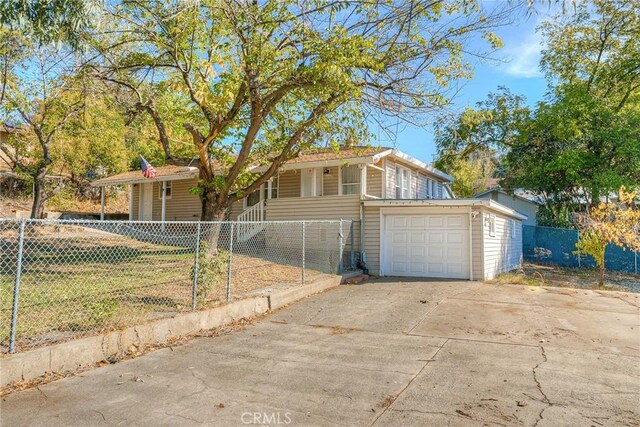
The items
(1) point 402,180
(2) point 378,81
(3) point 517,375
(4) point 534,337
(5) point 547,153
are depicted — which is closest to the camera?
(3) point 517,375

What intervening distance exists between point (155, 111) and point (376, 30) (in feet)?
20.4

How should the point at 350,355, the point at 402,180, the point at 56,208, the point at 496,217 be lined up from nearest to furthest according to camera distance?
1. the point at 350,355
2. the point at 496,217
3. the point at 402,180
4. the point at 56,208

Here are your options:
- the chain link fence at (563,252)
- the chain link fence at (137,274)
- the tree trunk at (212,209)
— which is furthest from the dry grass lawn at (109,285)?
the chain link fence at (563,252)

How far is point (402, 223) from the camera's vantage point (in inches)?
517

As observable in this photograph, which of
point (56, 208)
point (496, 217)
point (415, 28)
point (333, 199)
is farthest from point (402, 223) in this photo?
point (56, 208)

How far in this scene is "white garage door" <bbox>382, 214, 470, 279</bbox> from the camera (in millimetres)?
12359

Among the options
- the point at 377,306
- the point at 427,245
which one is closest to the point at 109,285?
the point at 377,306

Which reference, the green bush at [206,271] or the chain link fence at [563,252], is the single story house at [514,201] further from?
the green bush at [206,271]

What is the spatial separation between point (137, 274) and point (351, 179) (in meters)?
8.71

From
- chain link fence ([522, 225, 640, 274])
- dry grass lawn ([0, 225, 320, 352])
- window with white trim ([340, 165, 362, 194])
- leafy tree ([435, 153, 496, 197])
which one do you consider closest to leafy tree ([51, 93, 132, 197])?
dry grass lawn ([0, 225, 320, 352])

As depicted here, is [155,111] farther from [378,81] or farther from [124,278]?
[378,81]

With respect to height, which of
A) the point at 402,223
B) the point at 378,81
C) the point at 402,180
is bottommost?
the point at 402,223

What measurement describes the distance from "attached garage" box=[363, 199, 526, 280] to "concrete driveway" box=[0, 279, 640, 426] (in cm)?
475

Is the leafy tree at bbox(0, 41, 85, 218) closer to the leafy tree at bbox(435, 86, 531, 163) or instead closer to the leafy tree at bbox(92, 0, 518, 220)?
the leafy tree at bbox(92, 0, 518, 220)
